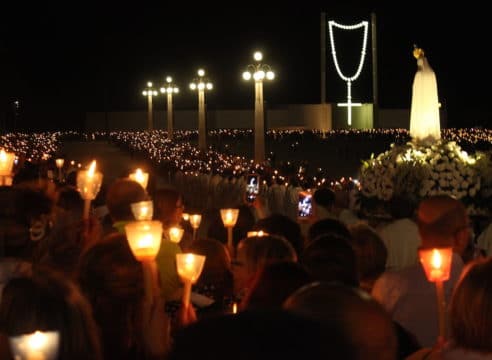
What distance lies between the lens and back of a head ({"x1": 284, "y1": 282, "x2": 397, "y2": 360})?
2.13 meters

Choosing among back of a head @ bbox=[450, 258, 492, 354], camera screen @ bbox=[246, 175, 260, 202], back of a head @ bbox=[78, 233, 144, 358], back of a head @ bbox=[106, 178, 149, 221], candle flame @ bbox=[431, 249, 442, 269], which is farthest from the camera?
camera screen @ bbox=[246, 175, 260, 202]

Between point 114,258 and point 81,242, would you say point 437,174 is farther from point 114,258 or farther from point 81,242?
point 114,258

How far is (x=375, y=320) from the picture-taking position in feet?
7.16

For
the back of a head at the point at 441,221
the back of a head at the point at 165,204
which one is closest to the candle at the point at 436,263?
the back of a head at the point at 441,221

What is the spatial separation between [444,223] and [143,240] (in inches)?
72.6

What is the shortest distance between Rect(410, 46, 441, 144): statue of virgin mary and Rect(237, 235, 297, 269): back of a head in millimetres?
10150

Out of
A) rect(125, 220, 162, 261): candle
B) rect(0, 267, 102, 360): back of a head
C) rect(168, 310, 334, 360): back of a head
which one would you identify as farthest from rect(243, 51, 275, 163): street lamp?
rect(168, 310, 334, 360): back of a head

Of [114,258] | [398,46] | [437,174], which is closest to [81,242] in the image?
[114,258]

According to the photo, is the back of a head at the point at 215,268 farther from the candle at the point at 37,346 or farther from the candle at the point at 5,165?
the candle at the point at 5,165

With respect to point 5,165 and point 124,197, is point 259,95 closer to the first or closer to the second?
point 5,165

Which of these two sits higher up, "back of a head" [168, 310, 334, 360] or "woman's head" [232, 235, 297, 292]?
"back of a head" [168, 310, 334, 360]

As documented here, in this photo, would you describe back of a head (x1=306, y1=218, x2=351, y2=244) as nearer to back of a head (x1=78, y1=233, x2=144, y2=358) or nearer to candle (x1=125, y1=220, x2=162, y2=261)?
candle (x1=125, y1=220, x2=162, y2=261)

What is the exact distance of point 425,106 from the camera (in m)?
14.9

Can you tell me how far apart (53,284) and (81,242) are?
3.10 metres
